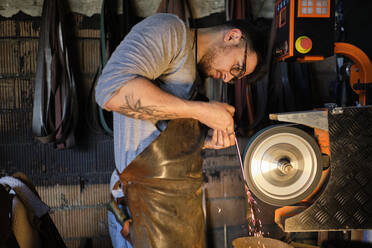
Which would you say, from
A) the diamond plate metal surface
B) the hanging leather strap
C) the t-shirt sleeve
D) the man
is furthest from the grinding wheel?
the hanging leather strap

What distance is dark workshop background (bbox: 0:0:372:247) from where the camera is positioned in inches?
90.0

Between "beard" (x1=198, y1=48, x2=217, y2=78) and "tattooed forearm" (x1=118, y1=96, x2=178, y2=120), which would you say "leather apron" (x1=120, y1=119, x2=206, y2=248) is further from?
"beard" (x1=198, y1=48, x2=217, y2=78)

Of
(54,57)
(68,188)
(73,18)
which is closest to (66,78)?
(54,57)

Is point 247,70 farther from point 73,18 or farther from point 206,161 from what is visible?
point 73,18

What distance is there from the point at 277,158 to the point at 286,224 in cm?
39

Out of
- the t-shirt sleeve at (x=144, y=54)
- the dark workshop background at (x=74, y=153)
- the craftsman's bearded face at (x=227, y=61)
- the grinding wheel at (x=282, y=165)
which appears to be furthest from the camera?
the dark workshop background at (x=74, y=153)

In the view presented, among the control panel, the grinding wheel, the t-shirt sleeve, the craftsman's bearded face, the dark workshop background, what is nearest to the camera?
the t-shirt sleeve

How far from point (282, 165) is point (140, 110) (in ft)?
3.31

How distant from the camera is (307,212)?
4.85 feet

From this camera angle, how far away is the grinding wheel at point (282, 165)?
1559 mm

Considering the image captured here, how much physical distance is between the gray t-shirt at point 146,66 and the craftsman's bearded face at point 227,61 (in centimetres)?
20

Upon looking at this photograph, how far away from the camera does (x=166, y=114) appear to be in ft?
3.27

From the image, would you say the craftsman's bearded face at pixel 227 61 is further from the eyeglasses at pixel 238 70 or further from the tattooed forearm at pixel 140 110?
the tattooed forearm at pixel 140 110

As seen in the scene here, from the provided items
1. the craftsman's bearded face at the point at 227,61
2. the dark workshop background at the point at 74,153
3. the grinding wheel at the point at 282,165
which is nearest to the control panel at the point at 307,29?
the craftsman's bearded face at the point at 227,61
